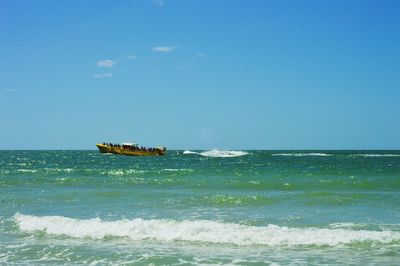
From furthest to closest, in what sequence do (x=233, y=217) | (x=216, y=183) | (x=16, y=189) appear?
(x=216, y=183) < (x=16, y=189) < (x=233, y=217)

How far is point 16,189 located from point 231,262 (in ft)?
66.6

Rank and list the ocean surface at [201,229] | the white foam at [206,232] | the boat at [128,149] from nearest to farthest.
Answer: the ocean surface at [201,229], the white foam at [206,232], the boat at [128,149]

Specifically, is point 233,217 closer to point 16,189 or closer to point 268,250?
point 268,250

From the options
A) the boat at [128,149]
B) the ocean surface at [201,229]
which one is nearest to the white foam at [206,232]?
the ocean surface at [201,229]

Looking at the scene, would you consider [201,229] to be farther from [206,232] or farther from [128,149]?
[128,149]

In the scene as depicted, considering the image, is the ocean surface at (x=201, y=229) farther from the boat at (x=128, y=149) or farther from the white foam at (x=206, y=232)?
the boat at (x=128, y=149)

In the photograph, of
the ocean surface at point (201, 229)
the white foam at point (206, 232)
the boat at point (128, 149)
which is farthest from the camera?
the boat at point (128, 149)

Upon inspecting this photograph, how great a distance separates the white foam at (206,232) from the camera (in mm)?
11969

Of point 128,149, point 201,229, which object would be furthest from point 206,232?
point 128,149

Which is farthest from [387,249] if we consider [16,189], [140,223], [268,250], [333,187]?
[16,189]

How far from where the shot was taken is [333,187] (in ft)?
89.6

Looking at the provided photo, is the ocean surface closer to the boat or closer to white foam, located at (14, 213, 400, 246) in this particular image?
white foam, located at (14, 213, 400, 246)

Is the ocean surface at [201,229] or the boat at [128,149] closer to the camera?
the ocean surface at [201,229]

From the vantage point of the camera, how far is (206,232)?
13055 millimetres
